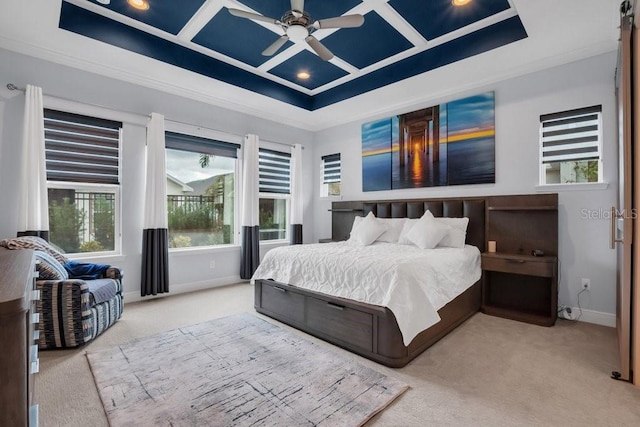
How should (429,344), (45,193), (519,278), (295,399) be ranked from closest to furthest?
1. (295,399)
2. (429,344)
3. (45,193)
4. (519,278)

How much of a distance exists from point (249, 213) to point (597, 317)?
4.64 m

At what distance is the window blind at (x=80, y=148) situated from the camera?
352cm

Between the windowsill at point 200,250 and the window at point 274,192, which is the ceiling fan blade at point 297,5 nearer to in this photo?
the window at point 274,192

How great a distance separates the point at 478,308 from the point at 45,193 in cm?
511

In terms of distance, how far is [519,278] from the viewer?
3744 mm

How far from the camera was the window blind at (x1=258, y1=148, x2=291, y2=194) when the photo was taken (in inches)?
219

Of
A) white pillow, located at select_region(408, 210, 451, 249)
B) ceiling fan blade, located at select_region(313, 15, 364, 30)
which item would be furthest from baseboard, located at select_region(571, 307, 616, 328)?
ceiling fan blade, located at select_region(313, 15, 364, 30)

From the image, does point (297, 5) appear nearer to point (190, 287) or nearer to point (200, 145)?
point (200, 145)

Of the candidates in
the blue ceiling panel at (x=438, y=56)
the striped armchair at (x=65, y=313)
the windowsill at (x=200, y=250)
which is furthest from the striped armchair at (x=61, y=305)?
the blue ceiling panel at (x=438, y=56)

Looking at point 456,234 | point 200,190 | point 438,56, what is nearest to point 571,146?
point 456,234

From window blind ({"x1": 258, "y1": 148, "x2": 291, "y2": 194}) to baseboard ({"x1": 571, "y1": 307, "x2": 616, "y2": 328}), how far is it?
4.58 m

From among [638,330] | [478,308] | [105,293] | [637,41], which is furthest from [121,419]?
[637,41]

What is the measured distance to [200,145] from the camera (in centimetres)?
474

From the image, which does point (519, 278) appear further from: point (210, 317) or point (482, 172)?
point (210, 317)
